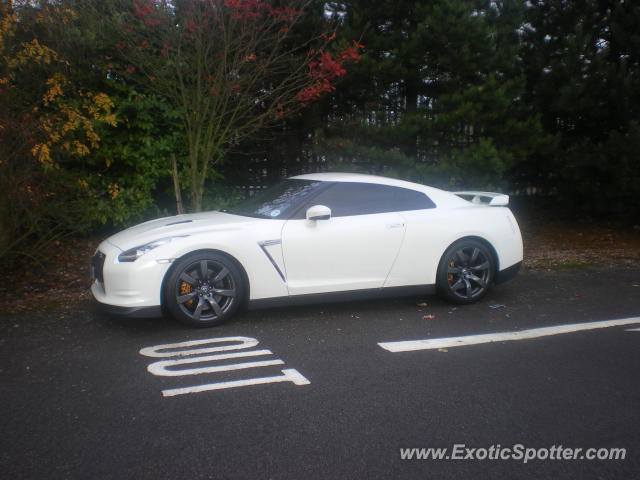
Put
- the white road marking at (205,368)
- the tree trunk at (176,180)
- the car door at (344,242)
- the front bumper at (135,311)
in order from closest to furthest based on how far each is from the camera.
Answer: the white road marking at (205,368) < the front bumper at (135,311) < the car door at (344,242) < the tree trunk at (176,180)

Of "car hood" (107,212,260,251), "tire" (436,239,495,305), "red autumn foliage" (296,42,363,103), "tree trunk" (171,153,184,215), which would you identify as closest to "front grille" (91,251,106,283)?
"car hood" (107,212,260,251)

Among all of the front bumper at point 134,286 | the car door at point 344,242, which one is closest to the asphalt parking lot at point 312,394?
the front bumper at point 134,286

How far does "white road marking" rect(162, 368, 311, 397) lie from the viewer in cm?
383

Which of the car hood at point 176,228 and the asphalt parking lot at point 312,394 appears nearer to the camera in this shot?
the asphalt parking lot at point 312,394

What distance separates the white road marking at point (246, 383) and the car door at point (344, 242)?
144cm

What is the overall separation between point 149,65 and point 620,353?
263 inches

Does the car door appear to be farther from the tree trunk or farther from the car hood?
the tree trunk

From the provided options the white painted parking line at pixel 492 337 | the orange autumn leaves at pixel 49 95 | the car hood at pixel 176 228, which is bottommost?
the white painted parking line at pixel 492 337

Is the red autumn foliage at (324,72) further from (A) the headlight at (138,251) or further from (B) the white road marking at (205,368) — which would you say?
(B) the white road marking at (205,368)

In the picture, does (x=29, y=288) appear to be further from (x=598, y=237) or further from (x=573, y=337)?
(x=598, y=237)

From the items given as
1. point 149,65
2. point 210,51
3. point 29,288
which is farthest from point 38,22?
point 29,288

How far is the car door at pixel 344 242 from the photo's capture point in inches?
215

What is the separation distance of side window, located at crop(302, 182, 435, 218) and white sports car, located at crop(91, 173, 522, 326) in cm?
1

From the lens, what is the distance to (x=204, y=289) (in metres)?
5.20
